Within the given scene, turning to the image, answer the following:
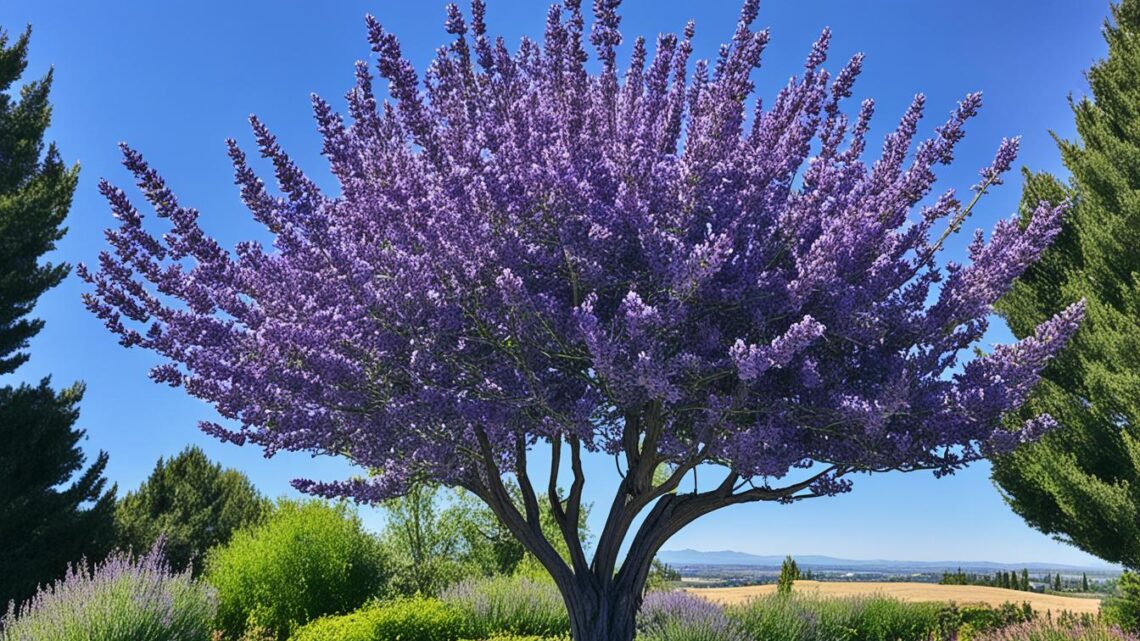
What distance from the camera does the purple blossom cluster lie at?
18.4 feet

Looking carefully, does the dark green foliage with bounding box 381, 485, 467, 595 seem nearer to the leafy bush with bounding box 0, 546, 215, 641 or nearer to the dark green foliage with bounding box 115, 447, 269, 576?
the dark green foliage with bounding box 115, 447, 269, 576

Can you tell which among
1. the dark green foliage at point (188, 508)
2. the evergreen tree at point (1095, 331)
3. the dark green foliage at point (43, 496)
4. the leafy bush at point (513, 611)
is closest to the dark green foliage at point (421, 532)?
the dark green foliage at point (188, 508)

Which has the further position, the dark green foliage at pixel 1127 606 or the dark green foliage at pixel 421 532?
the dark green foliage at pixel 421 532

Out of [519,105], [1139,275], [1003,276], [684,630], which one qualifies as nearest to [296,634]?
[684,630]

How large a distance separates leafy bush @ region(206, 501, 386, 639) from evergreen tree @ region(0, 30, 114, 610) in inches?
125

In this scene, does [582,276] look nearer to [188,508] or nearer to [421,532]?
[421,532]

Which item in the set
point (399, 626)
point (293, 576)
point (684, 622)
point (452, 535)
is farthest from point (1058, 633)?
point (452, 535)

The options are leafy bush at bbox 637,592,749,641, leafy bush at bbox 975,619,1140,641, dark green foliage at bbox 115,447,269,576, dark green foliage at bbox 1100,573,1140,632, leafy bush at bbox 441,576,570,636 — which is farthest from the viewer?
dark green foliage at bbox 115,447,269,576

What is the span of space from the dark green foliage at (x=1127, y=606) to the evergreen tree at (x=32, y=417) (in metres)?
18.4

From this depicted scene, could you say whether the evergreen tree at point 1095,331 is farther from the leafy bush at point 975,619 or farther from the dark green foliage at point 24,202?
the dark green foliage at point 24,202

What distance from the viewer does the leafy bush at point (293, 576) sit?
14.7 meters

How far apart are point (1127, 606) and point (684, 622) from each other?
25.2 feet

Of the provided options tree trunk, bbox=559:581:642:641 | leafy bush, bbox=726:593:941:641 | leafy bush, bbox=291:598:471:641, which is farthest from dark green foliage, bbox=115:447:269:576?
tree trunk, bbox=559:581:642:641

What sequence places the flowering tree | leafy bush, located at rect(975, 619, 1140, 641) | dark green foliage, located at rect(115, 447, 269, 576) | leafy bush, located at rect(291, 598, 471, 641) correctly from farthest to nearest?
dark green foliage, located at rect(115, 447, 269, 576) < leafy bush, located at rect(291, 598, 471, 641) < leafy bush, located at rect(975, 619, 1140, 641) < the flowering tree
